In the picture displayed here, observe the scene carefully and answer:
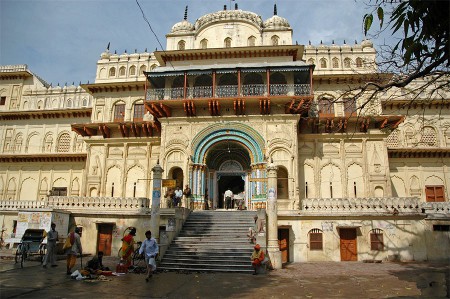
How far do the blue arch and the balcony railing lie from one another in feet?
7.18

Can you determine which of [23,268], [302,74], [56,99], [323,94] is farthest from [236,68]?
[56,99]

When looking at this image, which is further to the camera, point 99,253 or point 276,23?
point 276,23

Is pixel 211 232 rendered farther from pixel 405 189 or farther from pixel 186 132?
pixel 405 189

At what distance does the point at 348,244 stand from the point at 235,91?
10678mm

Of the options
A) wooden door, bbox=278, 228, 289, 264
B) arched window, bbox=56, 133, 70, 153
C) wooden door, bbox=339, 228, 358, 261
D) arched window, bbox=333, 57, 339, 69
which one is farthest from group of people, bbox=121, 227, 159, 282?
arched window, bbox=56, 133, 70, 153

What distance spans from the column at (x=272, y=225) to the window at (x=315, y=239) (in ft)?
11.1

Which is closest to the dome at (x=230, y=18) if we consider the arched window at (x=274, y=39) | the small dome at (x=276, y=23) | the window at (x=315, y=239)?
the small dome at (x=276, y=23)

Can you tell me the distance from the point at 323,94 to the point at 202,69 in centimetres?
881

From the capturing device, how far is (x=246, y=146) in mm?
Result: 21094

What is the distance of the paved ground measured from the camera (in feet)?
28.4

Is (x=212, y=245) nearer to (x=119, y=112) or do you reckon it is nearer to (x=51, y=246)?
(x=51, y=246)

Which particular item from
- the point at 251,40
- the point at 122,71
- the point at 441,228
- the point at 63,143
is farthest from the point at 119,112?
the point at 441,228

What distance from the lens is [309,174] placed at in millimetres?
22438

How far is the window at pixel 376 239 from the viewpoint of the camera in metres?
16.7
